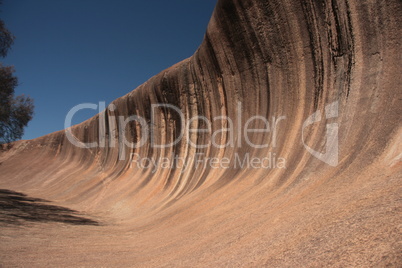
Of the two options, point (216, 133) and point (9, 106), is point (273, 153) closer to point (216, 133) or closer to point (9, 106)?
point (216, 133)

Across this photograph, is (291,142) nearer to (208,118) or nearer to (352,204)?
(352,204)

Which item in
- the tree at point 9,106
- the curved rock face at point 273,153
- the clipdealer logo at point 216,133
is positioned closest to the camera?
the curved rock face at point 273,153

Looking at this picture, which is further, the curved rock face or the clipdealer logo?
the clipdealer logo

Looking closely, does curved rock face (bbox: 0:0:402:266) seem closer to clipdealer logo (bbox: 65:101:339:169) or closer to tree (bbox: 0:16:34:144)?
clipdealer logo (bbox: 65:101:339:169)

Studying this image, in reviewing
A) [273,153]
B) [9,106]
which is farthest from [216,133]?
[9,106]

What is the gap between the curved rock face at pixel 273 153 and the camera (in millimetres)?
2578

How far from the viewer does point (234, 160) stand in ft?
23.0

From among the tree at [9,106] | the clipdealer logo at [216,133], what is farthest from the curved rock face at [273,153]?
the tree at [9,106]

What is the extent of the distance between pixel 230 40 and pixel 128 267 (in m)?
6.03

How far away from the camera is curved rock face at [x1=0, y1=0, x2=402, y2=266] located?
258 centimetres

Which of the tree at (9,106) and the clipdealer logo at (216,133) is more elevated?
the tree at (9,106)

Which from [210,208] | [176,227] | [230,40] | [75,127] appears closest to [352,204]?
[210,208]

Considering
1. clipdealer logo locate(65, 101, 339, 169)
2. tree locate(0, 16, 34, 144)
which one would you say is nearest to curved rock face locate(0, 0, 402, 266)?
clipdealer logo locate(65, 101, 339, 169)

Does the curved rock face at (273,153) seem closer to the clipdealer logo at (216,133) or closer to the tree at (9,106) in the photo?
the clipdealer logo at (216,133)
